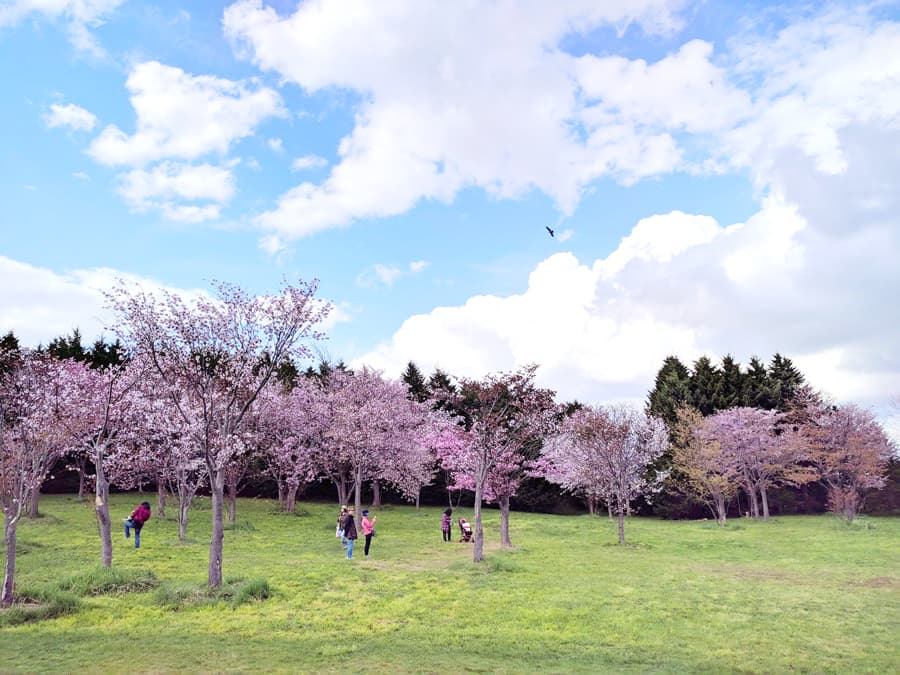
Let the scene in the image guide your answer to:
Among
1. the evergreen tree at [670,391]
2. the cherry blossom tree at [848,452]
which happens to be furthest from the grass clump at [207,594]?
the evergreen tree at [670,391]

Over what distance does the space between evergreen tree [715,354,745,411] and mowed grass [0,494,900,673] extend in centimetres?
3464

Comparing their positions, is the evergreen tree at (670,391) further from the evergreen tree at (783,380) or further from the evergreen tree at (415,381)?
the evergreen tree at (415,381)

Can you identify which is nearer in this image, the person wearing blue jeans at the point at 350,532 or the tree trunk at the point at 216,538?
the tree trunk at the point at 216,538

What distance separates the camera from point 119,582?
1739 centimetres

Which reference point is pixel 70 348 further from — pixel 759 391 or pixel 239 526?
pixel 759 391

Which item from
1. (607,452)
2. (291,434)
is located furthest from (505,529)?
(291,434)

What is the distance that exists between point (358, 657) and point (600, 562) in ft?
52.9

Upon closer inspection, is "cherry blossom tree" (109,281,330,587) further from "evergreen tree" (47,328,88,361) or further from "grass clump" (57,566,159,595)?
"evergreen tree" (47,328,88,361)

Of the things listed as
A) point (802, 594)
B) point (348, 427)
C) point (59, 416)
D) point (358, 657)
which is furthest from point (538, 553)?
point (59, 416)

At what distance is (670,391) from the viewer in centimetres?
6588

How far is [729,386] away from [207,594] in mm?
61626

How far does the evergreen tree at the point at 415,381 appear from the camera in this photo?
220 ft

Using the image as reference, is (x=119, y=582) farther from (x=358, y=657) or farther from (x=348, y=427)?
(x=348, y=427)

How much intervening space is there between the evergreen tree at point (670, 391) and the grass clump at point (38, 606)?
55415 mm
